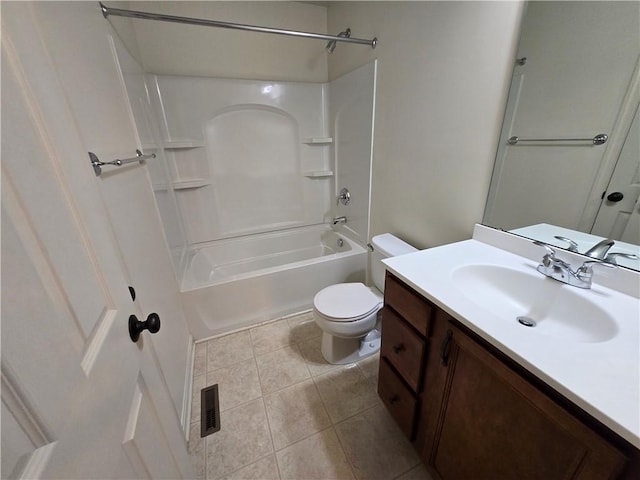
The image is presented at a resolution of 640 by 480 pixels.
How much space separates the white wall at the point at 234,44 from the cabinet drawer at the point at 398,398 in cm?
243

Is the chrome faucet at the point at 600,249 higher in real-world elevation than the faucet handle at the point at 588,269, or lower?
higher

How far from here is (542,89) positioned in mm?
986

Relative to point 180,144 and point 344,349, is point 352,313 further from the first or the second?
point 180,144

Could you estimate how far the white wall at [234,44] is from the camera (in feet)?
6.19

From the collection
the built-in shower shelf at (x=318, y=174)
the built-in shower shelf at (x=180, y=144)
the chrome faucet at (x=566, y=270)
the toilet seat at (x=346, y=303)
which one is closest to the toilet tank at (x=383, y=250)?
the toilet seat at (x=346, y=303)

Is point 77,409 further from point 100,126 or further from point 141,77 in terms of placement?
point 141,77

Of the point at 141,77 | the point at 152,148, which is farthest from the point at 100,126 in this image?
the point at 141,77

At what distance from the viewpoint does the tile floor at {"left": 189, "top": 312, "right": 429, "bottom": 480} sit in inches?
45.5

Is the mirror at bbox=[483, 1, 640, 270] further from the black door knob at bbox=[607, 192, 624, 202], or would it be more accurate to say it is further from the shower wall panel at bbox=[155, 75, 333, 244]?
the shower wall panel at bbox=[155, 75, 333, 244]

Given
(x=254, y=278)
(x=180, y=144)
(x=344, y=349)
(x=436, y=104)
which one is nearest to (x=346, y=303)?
(x=344, y=349)

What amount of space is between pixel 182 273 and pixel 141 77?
1.36 m

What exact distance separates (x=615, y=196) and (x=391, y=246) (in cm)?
96

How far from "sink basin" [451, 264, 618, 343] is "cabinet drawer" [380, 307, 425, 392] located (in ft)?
0.86

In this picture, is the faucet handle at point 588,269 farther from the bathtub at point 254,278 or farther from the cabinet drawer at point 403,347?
the bathtub at point 254,278
